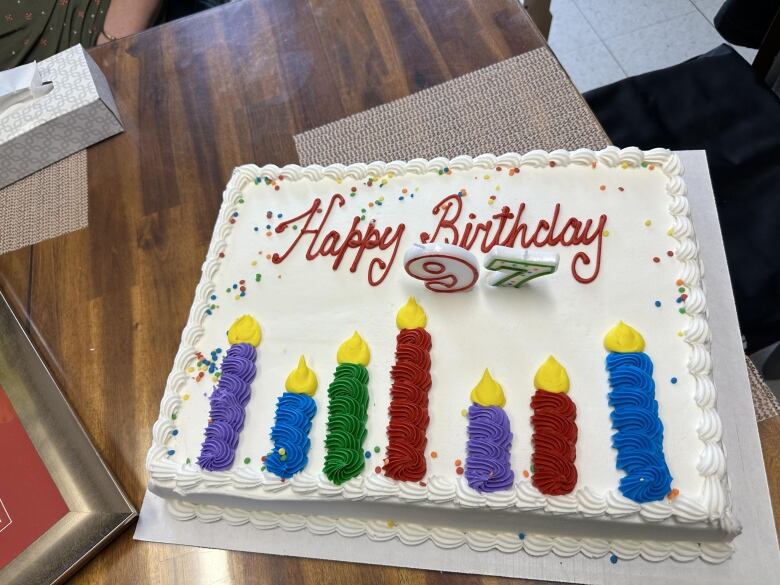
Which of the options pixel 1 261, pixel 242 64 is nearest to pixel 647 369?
pixel 242 64

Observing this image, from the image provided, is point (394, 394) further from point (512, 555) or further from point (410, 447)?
point (512, 555)

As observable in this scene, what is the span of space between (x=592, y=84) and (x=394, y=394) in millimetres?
2234

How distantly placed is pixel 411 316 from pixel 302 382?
0.27m

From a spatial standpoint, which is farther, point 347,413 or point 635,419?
point 347,413

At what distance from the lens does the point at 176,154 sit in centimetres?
180

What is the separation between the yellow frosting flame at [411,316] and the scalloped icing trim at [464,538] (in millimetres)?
410

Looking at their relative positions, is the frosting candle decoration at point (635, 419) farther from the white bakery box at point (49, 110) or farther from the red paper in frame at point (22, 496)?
the white bakery box at point (49, 110)

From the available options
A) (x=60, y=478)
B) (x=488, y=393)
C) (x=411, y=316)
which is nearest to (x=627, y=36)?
(x=411, y=316)

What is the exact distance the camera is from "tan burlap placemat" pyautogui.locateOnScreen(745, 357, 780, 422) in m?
1.19

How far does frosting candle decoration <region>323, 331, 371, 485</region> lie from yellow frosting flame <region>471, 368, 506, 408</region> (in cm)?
22

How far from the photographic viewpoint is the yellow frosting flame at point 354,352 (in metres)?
1.21

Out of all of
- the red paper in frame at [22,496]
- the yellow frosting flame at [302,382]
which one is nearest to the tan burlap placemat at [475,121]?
A: the yellow frosting flame at [302,382]

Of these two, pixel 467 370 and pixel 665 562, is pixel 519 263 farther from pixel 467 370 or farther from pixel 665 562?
pixel 665 562

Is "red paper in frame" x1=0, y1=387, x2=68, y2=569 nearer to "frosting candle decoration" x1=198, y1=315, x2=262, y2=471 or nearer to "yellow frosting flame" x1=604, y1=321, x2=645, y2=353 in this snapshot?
→ "frosting candle decoration" x1=198, y1=315, x2=262, y2=471
